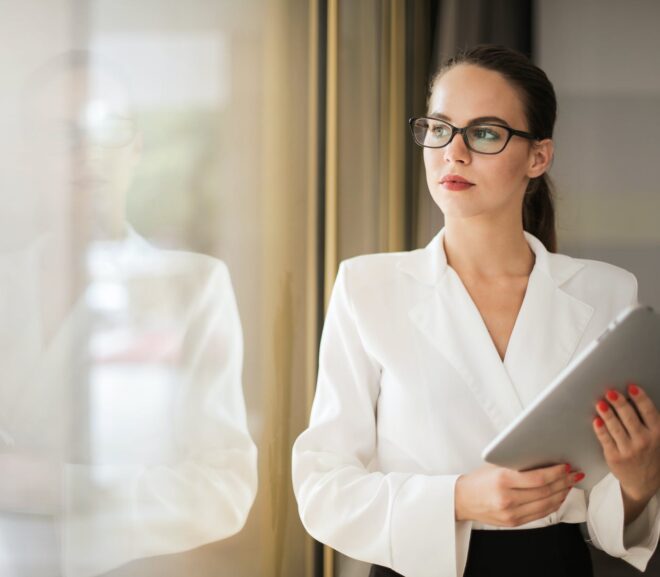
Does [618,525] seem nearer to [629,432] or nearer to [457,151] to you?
[629,432]

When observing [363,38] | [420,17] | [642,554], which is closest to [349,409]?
[642,554]

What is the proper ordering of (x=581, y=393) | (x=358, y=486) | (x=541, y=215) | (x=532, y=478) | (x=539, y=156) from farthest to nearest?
(x=541, y=215) → (x=539, y=156) → (x=358, y=486) → (x=532, y=478) → (x=581, y=393)

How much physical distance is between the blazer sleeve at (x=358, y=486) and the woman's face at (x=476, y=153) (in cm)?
21

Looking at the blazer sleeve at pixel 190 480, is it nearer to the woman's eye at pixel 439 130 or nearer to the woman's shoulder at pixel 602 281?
the woman's eye at pixel 439 130

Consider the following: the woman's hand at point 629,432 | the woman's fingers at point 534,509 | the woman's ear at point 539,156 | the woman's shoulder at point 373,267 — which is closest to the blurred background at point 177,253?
the woman's shoulder at point 373,267

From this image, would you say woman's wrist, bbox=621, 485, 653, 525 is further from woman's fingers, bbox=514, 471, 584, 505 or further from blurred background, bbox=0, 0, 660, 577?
blurred background, bbox=0, 0, 660, 577

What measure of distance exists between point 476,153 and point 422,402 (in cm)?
39

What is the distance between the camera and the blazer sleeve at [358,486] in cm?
116

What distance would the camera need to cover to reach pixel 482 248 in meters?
1.33

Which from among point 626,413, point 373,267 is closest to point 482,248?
point 373,267

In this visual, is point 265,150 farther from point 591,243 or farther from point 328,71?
point 591,243

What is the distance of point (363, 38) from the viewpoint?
163 centimetres

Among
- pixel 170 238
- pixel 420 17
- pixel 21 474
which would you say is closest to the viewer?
pixel 21 474

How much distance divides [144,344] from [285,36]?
0.62m
